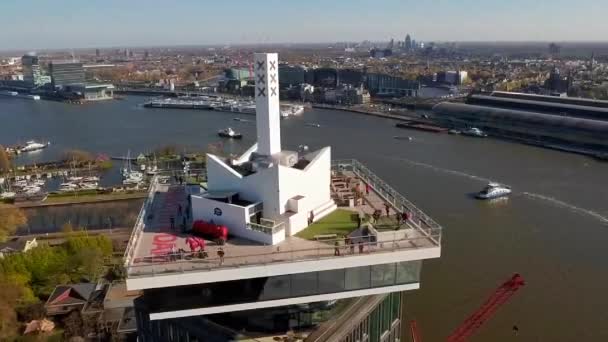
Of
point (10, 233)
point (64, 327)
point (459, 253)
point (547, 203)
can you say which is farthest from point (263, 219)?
point (547, 203)

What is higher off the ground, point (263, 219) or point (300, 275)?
point (263, 219)

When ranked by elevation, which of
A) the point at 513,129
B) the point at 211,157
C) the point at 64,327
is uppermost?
the point at 211,157

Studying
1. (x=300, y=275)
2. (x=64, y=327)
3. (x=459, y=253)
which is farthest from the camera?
(x=459, y=253)

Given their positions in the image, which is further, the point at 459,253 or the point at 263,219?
the point at 459,253

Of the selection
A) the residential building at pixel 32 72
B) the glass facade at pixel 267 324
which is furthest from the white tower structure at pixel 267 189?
the residential building at pixel 32 72

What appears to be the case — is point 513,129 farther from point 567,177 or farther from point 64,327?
point 64,327

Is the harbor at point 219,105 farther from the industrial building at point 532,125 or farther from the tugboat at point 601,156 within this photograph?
the tugboat at point 601,156
